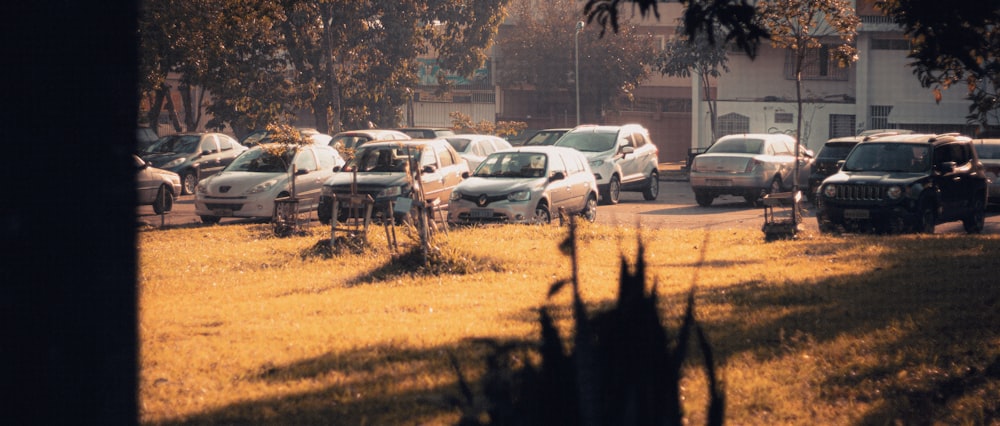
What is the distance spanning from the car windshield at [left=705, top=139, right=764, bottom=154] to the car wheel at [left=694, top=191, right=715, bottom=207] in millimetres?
1128

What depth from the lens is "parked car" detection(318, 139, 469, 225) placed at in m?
19.2

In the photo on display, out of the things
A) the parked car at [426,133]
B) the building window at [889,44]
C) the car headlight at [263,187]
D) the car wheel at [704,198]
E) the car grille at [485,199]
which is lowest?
the car wheel at [704,198]

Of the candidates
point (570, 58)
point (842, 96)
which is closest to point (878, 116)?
point (842, 96)

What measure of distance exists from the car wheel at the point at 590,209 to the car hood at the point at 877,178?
4781 mm

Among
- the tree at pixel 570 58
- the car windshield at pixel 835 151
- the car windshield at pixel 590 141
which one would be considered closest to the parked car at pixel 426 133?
the car windshield at pixel 590 141

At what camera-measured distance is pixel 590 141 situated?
25.2 meters

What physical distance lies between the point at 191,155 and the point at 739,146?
14.3m

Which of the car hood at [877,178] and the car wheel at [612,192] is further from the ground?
the car hood at [877,178]

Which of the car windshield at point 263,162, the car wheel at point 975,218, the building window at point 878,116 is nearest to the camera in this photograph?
the car wheel at point 975,218

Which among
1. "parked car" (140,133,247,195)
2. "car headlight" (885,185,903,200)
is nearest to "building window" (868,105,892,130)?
"parked car" (140,133,247,195)

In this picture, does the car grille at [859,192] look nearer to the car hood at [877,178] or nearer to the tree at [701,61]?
the car hood at [877,178]

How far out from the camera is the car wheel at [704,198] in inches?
934

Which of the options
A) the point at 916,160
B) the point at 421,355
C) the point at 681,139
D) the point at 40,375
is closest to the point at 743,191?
the point at 916,160

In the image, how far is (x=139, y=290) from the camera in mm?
11172
